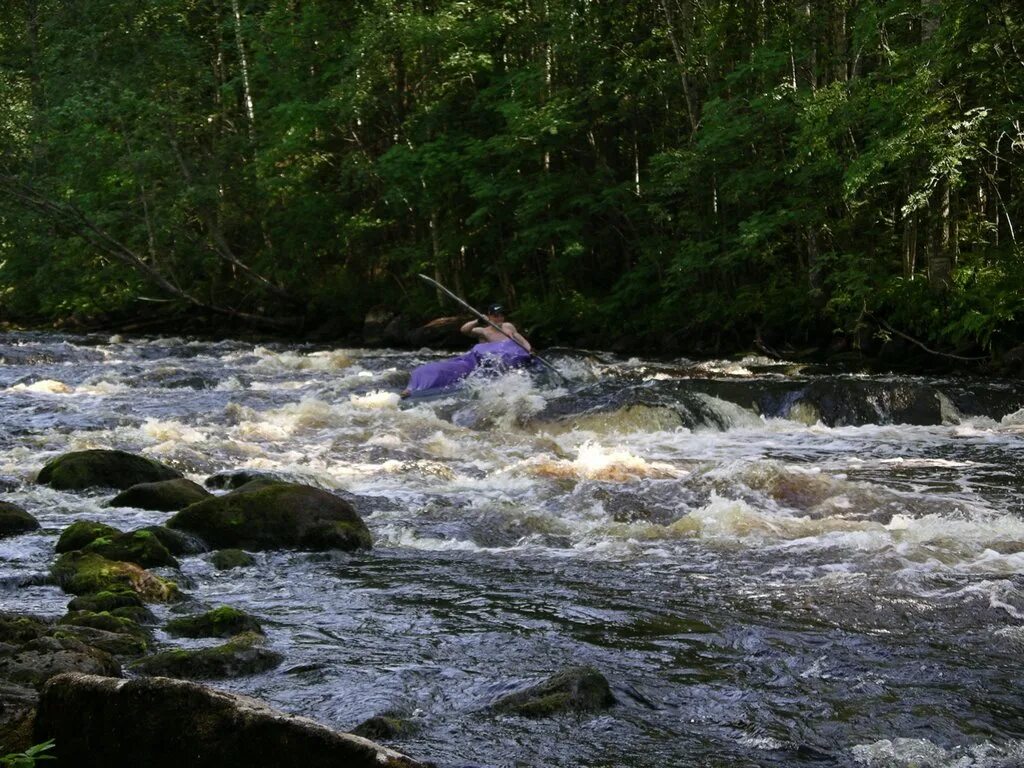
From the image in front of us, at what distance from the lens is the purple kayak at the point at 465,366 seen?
14398 millimetres

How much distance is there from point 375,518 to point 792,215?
1053 centimetres

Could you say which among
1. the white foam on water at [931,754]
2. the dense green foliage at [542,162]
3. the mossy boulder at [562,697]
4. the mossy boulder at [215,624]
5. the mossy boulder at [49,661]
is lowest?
the white foam on water at [931,754]

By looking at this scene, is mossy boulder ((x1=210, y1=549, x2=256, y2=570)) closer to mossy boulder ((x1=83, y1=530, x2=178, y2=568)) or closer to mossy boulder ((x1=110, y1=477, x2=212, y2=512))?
mossy boulder ((x1=83, y1=530, x2=178, y2=568))

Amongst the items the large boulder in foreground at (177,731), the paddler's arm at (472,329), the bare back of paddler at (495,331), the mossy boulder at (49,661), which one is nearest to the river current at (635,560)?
the mossy boulder at (49,661)

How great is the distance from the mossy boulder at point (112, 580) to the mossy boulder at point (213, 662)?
3.61 feet

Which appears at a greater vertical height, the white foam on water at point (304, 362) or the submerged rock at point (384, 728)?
the white foam on water at point (304, 362)

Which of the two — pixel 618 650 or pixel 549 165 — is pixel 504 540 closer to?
pixel 618 650

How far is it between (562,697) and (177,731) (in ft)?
4.96

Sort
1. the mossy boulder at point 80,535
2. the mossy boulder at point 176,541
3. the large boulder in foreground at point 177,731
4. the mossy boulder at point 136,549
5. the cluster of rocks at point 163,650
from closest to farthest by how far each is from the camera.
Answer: the large boulder in foreground at point 177,731 → the cluster of rocks at point 163,650 → the mossy boulder at point 136,549 → the mossy boulder at point 80,535 → the mossy boulder at point 176,541

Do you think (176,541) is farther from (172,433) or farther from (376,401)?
(376,401)

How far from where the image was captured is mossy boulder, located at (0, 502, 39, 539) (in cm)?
736

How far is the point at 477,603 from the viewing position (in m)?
5.98

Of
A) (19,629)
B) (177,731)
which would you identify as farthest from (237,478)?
(177,731)

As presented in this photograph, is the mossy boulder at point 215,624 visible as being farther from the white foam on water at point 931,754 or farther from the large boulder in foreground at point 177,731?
the white foam on water at point 931,754
